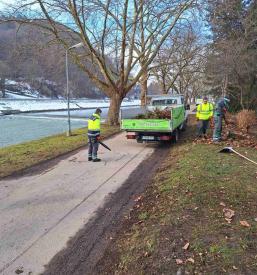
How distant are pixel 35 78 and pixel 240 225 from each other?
347 feet

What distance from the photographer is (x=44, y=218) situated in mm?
6023

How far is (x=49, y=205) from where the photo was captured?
264 inches

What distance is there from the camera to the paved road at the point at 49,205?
4.82 meters

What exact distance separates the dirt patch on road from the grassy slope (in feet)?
0.71

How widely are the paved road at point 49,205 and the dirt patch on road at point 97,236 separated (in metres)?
0.15

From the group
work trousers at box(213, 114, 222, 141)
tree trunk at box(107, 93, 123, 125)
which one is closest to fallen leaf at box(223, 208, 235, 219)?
work trousers at box(213, 114, 222, 141)

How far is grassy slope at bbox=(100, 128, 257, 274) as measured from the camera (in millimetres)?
4074

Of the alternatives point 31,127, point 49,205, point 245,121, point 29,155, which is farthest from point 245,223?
point 31,127

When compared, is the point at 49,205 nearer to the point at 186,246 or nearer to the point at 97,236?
the point at 97,236

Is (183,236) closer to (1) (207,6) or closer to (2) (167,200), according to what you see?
(2) (167,200)

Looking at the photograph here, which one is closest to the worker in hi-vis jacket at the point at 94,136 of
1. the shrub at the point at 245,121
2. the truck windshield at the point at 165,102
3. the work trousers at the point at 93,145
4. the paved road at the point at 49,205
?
the work trousers at the point at 93,145

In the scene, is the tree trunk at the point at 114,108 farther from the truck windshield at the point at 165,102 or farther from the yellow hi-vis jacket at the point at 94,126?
the yellow hi-vis jacket at the point at 94,126

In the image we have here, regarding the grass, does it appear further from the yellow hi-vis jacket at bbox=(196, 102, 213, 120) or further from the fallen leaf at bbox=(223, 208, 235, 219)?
the fallen leaf at bbox=(223, 208, 235, 219)

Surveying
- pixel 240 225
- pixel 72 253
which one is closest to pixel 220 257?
pixel 240 225
